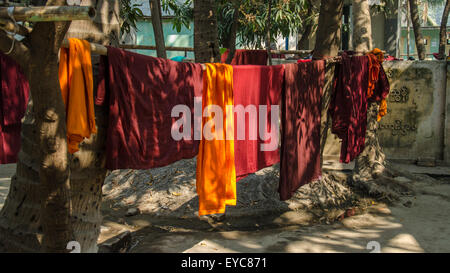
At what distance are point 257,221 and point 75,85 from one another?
334cm

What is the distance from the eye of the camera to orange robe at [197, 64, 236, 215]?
13.1ft

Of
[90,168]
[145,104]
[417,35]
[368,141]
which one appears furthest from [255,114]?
[417,35]

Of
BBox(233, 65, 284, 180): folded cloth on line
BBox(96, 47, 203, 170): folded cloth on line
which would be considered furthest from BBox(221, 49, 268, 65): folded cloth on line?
BBox(96, 47, 203, 170): folded cloth on line

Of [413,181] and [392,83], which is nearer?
[413,181]

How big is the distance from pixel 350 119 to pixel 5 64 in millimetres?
3890

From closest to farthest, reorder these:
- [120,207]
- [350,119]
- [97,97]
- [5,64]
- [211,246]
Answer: [97,97] < [5,64] < [211,246] < [350,119] < [120,207]

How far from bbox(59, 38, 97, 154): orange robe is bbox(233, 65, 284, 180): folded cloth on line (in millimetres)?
1590

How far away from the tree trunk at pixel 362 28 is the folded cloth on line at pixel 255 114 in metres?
3.35

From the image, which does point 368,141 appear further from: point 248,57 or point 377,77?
point 248,57

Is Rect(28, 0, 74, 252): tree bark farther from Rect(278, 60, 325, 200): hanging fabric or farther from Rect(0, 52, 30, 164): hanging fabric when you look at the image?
Rect(278, 60, 325, 200): hanging fabric

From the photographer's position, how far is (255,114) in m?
4.37

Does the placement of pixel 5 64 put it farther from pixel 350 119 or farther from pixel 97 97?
pixel 350 119
